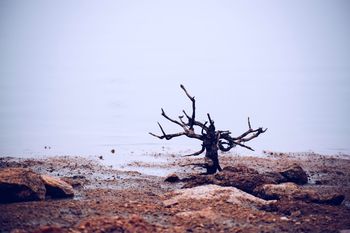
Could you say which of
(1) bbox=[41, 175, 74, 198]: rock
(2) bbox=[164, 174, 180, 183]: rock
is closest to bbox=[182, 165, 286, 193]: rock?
(2) bbox=[164, 174, 180, 183]: rock

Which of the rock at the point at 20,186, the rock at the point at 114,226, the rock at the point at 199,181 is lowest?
the rock at the point at 114,226

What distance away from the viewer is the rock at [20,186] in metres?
9.48

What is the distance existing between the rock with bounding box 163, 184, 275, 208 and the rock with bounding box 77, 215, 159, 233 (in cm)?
223

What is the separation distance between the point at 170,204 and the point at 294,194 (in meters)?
4.01

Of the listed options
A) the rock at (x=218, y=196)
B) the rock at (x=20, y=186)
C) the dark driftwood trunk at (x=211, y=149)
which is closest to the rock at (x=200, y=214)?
the rock at (x=218, y=196)

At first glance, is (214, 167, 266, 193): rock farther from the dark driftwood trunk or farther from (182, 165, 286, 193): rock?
the dark driftwood trunk

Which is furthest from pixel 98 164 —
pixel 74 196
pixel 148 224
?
pixel 148 224

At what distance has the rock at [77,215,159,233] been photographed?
6.99m

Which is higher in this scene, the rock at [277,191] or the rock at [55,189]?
the rock at [55,189]

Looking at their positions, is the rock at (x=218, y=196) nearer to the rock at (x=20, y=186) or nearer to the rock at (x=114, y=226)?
the rock at (x=114, y=226)

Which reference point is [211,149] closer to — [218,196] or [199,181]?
[199,181]

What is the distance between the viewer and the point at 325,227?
26.6 ft

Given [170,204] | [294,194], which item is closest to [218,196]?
[170,204]

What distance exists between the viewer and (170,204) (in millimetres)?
9594
